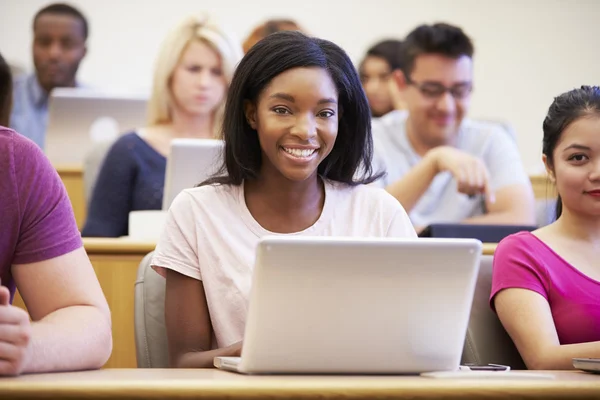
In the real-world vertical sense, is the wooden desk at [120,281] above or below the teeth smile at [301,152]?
below

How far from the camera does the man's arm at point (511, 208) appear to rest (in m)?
2.72

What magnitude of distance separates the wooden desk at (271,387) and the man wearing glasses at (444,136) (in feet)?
5.82

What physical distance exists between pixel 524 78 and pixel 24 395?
5452 millimetres

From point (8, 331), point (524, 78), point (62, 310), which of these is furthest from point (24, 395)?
point (524, 78)

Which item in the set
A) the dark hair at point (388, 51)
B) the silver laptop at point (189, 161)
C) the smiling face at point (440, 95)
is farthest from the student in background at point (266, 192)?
the dark hair at point (388, 51)

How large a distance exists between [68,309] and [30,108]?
339 cm

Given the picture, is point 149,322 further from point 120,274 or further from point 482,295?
point 482,295

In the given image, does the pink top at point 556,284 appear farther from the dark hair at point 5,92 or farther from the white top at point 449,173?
the white top at point 449,173

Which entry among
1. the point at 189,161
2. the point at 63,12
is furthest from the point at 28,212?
the point at 63,12

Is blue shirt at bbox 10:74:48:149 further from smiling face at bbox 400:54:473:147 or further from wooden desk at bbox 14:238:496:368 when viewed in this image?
wooden desk at bbox 14:238:496:368

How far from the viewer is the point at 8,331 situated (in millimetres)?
1021

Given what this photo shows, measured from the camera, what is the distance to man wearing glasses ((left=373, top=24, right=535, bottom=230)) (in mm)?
2883

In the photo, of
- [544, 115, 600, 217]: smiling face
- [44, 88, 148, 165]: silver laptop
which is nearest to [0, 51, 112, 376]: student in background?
[544, 115, 600, 217]: smiling face

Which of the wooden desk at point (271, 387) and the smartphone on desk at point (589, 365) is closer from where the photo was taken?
the wooden desk at point (271, 387)
